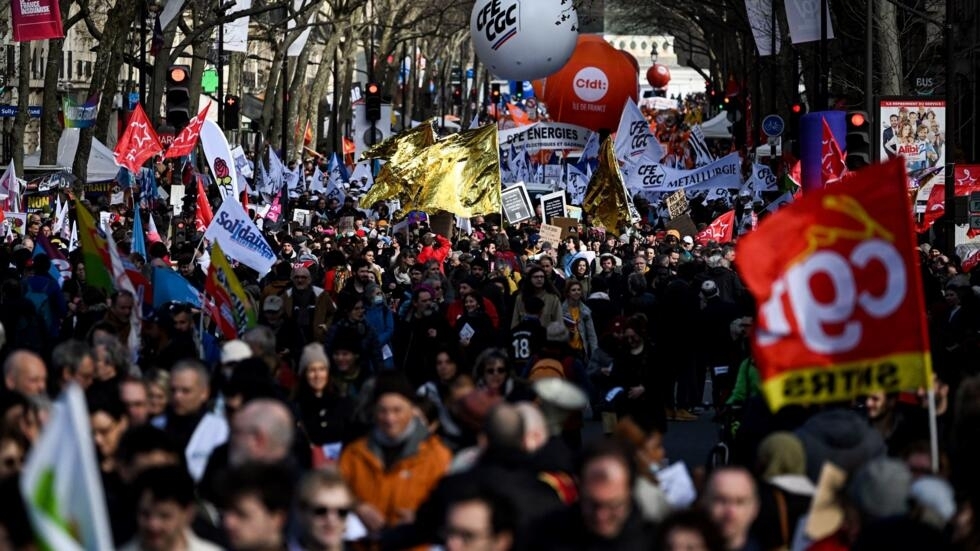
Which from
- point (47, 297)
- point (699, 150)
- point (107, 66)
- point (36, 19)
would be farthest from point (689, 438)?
point (107, 66)

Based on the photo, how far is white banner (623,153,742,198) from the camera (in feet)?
114

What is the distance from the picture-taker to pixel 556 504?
7.53 m

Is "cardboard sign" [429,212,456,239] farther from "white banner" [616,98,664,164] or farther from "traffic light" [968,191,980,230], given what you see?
"traffic light" [968,191,980,230]

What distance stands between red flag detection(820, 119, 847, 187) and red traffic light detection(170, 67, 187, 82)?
742cm

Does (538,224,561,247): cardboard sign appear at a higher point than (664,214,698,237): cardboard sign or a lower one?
lower

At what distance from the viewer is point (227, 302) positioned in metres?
14.5

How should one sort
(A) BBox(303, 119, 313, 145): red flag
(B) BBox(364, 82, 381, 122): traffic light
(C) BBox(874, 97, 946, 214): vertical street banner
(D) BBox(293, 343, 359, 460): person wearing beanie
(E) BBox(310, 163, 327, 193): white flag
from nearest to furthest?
1. (D) BBox(293, 343, 359, 460): person wearing beanie
2. (C) BBox(874, 97, 946, 214): vertical street banner
3. (B) BBox(364, 82, 381, 122): traffic light
4. (E) BBox(310, 163, 327, 193): white flag
5. (A) BBox(303, 119, 313, 145): red flag

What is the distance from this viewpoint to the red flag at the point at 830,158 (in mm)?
25812

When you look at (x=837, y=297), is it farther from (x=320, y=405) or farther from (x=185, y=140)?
(x=185, y=140)

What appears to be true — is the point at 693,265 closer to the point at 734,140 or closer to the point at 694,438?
the point at 694,438

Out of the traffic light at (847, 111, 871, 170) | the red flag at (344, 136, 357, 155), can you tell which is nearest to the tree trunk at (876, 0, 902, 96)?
the traffic light at (847, 111, 871, 170)

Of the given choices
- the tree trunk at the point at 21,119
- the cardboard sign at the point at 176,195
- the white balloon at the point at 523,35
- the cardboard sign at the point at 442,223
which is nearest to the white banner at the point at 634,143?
the white balloon at the point at 523,35

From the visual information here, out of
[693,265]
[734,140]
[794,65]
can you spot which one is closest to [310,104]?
[734,140]

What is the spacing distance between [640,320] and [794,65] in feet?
103
